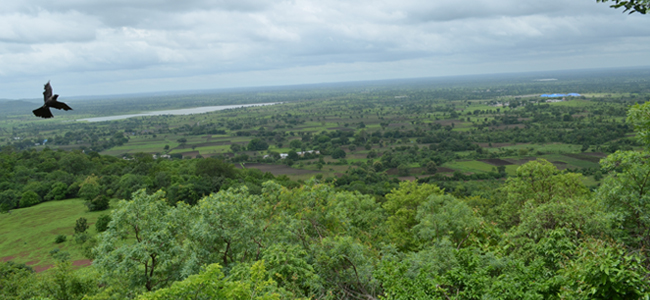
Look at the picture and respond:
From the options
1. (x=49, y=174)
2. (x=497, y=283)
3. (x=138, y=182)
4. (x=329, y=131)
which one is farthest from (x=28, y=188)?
(x=329, y=131)

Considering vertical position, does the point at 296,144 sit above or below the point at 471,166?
above

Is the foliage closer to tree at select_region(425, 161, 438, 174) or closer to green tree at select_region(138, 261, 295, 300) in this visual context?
green tree at select_region(138, 261, 295, 300)

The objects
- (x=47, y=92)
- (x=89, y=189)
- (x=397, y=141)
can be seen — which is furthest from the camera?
(x=397, y=141)

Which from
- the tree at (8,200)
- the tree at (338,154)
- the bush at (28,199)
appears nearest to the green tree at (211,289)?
the bush at (28,199)

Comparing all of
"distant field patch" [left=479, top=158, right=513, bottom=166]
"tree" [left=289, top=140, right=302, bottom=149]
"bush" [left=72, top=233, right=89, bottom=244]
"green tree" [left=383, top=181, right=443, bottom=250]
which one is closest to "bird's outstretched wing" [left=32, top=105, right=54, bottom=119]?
"green tree" [left=383, top=181, right=443, bottom=250]

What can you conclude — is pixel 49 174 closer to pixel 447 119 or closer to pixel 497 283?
pixel 497 283

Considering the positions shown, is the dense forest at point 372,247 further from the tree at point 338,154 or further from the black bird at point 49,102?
the tree at point 338,154

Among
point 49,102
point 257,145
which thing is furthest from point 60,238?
point 257,145

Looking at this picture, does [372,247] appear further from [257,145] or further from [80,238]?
[257,145]
